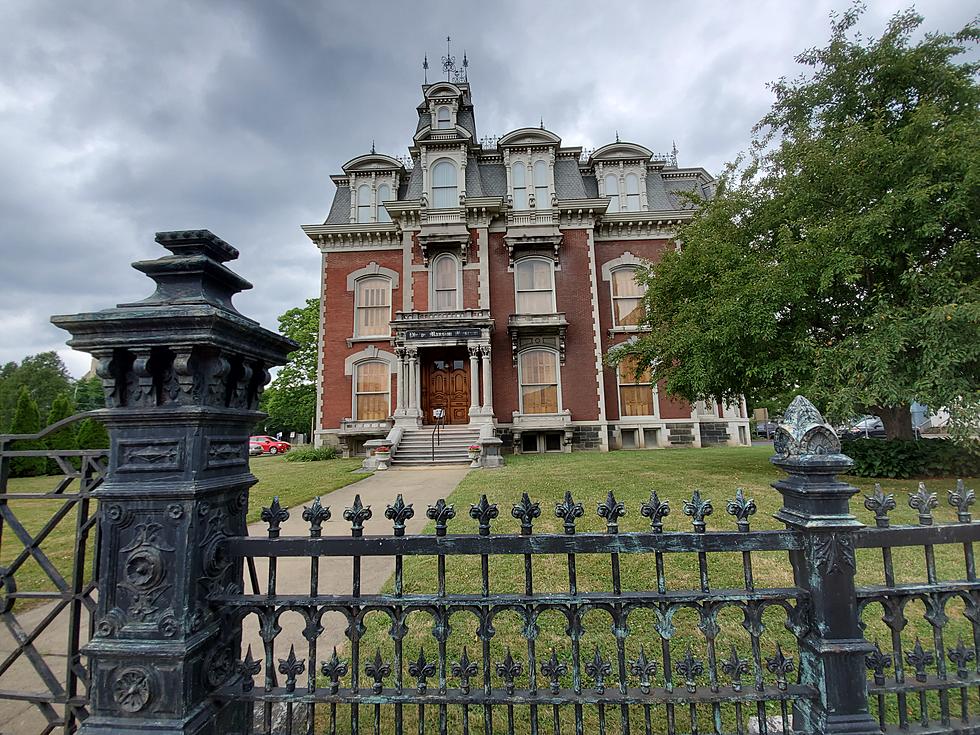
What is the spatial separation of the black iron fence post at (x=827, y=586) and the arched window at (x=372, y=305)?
17708mm

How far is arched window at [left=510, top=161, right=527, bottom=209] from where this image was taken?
18312 mm

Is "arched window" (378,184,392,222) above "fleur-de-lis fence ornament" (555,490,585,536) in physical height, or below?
above

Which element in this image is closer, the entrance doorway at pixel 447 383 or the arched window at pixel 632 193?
the entrance doorway at pixel 447 383

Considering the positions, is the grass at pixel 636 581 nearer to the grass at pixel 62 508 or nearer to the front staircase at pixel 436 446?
the grass at pixel 62 508

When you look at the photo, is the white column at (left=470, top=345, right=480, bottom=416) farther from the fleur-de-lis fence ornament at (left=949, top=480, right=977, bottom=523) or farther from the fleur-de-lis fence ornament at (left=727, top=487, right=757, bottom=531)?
the fleur-de-lis fence ornament at (left=949, top=480, right=977, bottom=523)

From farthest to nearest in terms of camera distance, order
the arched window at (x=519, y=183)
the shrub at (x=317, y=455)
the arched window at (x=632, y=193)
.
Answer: the arched window at (x=632, y=193)
the arched window at (x=519, y=183)
the shrub at (x=317, y=455)

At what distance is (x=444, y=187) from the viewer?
18078 millimetres

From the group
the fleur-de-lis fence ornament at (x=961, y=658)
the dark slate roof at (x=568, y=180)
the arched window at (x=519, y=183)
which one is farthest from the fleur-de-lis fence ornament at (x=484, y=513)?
the dark slate roof at (x=568, y=180)

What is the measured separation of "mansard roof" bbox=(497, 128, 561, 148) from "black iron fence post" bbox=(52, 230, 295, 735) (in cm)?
1880

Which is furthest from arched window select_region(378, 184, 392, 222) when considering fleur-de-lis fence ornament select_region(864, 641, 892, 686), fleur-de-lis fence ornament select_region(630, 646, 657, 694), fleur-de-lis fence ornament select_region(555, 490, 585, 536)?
fleur-de-lis fence ornament select_region(864, 641, 892, 686)

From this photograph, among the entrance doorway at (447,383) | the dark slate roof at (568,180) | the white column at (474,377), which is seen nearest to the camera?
the white column at (474,377)

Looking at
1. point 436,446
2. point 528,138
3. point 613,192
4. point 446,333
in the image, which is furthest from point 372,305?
point 613,192

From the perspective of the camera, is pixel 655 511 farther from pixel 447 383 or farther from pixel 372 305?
pixel 372 305

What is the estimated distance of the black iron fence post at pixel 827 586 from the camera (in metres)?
1.69
